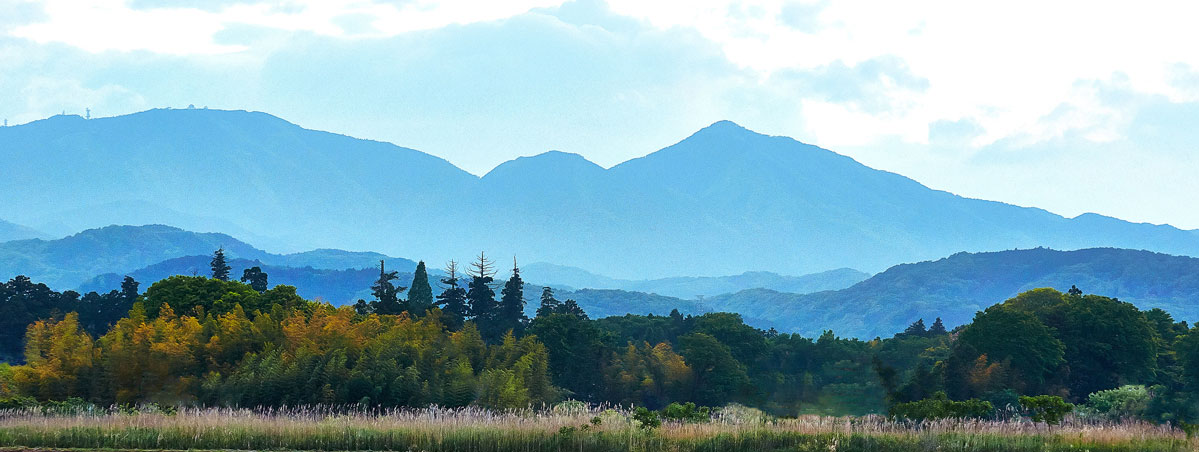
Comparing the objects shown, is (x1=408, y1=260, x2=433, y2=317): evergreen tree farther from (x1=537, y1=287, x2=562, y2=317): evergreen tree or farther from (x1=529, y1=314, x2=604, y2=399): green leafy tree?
(x1=529, y1=314, x2=604, y2=399): green leafy tree

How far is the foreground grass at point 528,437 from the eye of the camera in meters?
28.1

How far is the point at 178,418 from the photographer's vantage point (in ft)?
99.0

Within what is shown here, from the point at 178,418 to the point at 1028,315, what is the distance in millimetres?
54761

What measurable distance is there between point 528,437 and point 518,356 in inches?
1146

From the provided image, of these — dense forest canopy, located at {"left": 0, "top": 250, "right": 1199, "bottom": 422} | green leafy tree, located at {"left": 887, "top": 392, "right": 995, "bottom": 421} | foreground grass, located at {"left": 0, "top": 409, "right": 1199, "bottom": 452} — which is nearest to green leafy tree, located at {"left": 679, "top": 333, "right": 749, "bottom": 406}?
dense forest canopy, located at {"left": 0, "top": 250, "right": 1199, "bottom": 422}

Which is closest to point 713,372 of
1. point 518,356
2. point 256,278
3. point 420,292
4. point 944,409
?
point 518,356

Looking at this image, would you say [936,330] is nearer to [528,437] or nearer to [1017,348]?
[1017,348]

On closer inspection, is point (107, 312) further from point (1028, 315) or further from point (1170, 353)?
point (1170, 353)

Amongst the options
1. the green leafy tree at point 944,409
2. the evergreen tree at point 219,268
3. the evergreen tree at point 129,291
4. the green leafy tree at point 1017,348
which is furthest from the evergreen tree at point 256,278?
the green leafy tree at point 944,409

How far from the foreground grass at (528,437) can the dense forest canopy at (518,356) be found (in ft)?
15.7

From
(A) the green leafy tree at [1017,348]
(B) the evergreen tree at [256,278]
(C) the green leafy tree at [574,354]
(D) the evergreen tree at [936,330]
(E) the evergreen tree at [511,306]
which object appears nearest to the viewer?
(A) the green leafy tree at [1017,348]

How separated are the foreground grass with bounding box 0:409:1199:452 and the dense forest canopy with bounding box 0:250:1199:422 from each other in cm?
479

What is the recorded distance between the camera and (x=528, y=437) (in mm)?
28797

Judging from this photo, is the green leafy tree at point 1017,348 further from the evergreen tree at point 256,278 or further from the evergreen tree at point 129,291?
the evergreen tree at point 129,291
